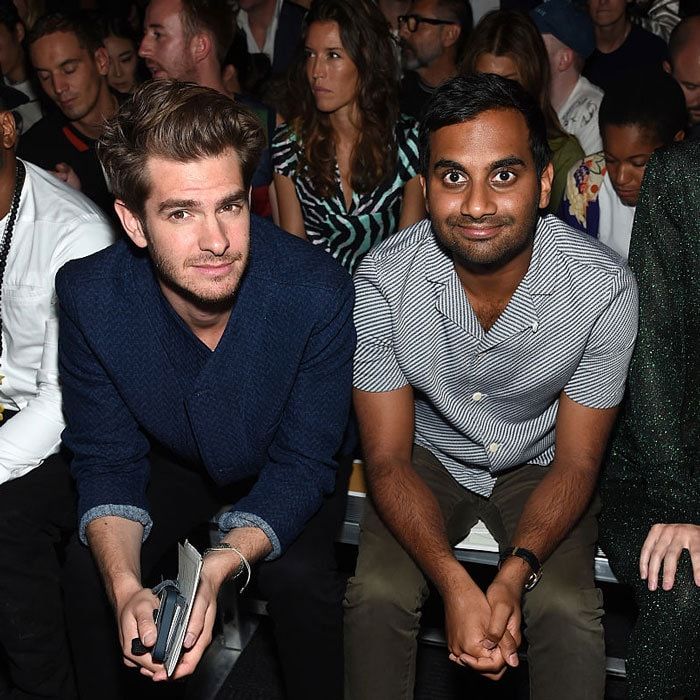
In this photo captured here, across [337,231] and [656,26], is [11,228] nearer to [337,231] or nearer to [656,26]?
[337,231]

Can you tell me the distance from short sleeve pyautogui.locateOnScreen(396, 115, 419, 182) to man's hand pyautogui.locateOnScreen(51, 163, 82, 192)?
45.4 inches

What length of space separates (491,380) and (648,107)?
116cm

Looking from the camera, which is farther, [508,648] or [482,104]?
[482,104]

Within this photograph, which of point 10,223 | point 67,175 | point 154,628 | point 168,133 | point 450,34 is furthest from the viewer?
point 450,34

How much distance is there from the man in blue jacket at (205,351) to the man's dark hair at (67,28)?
189 centimetres

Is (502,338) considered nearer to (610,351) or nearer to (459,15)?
(610,351)

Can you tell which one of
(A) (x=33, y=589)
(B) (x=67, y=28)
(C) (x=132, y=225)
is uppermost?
(B) (x=67, y=28)

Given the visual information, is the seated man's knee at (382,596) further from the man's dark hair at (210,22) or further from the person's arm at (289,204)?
the man's dark hair at (210,22)

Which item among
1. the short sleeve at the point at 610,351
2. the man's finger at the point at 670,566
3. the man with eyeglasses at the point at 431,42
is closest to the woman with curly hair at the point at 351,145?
the man with eyeglasses at the point at 431,42

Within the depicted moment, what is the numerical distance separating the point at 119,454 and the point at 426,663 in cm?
99

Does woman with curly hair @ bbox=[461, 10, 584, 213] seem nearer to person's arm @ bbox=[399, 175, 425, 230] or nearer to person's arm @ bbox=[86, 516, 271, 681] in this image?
person's arm @ bbox=[399, 175, 425, 230]

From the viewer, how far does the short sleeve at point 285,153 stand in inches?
123

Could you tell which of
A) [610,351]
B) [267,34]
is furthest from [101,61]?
[610,351]

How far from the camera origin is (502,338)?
1.92m
